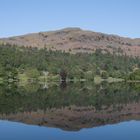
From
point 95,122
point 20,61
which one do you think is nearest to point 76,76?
point 20,61

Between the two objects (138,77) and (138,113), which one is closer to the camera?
(138,113)

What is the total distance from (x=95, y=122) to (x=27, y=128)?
9.56 m

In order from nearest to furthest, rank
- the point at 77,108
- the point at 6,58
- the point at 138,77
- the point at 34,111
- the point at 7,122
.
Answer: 1. the point at 7,122
2. the point at 34,111
3. the point at 77,108
4. the point at 138,77
5. the point at 6,58

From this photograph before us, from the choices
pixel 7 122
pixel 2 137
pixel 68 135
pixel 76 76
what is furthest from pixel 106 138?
pixel 76 76

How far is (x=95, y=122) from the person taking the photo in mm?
48969

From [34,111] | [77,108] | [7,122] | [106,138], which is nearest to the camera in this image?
[106,138]

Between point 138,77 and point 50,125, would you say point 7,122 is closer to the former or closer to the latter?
point 50,125

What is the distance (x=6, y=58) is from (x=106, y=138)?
161186 mm

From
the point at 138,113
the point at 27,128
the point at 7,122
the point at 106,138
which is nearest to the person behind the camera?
the point at 106,138

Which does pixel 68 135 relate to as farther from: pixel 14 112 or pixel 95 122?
pixel 14 112

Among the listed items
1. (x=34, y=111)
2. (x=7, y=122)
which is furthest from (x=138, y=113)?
(x=7, y=122)

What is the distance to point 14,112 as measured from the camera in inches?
2301

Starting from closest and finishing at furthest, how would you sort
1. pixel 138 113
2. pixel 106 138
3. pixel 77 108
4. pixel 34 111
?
pixel 106 138 < pixel 138 113 < pixel 34 111 < pixel 77 108

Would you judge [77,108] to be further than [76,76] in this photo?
No
